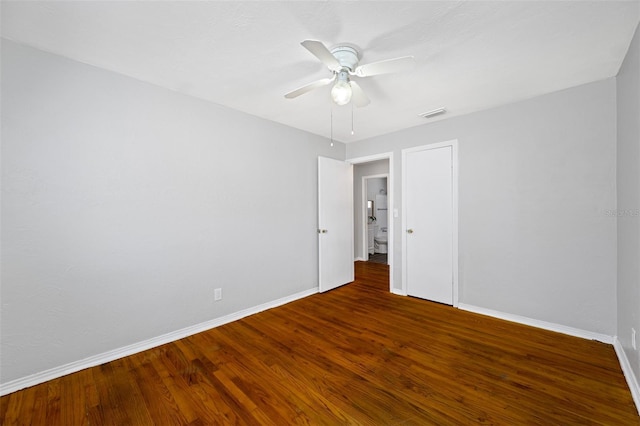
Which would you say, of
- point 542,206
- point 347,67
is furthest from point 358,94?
point 542,206

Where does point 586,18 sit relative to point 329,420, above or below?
above

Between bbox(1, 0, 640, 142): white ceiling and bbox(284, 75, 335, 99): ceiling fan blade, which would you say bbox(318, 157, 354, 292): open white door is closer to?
bbox(1, 0, 640, 142): white ceiling

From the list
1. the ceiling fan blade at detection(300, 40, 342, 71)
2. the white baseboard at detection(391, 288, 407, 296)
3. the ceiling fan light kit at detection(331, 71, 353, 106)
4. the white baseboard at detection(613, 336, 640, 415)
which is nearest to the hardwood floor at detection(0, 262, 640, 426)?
the white baseboard at detection(613, 336, 640, 415)

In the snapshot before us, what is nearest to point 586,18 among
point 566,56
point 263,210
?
point 566,56

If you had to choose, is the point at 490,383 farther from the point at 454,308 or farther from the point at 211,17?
the point at 211,17

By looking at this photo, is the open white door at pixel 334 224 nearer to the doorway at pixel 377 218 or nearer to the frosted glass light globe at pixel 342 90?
the frosted glass light globe at pixel 342 90

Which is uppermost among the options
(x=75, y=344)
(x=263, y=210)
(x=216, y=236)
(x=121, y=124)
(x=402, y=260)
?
(x=121, y=124)

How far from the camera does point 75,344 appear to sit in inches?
78.2

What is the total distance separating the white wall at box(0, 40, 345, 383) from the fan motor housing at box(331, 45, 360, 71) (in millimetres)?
1577

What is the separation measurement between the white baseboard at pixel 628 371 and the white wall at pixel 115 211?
3148 millimetres

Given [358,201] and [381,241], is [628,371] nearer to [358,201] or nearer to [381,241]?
[358,201]

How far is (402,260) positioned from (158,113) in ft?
11.4

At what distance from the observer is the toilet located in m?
6.97

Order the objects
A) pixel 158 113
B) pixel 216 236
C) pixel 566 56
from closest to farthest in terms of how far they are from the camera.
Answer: pixel 566 56 → pixel 158 113 → pixel 216 236
